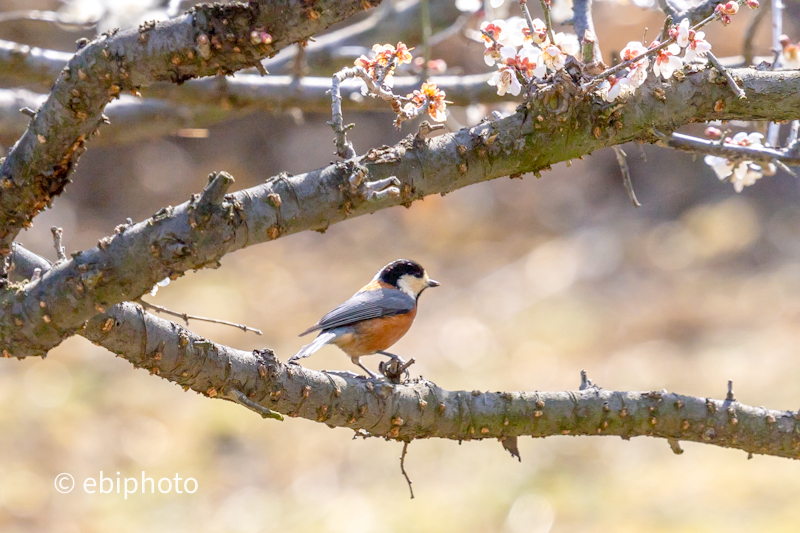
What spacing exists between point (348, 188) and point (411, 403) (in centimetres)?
93

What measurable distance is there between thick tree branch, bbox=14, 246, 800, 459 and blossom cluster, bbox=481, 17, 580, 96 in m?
1.04

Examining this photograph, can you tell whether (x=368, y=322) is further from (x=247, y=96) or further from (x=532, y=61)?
(x=532, y=61)

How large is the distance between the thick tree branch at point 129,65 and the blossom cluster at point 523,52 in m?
0.62

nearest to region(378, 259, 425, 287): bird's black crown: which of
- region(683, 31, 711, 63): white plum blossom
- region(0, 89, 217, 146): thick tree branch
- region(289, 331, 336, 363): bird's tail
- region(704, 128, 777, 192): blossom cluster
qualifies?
region(289, 331, 336, 363): bird's tail

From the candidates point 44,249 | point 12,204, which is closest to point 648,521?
point 12,204

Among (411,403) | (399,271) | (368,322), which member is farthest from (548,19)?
(399,271)

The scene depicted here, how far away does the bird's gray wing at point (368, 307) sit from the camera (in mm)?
4273

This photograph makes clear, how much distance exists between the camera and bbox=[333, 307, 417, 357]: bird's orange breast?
4320 millimetres

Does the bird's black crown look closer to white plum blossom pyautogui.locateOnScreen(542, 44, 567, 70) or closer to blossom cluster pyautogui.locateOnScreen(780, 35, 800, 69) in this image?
blossom cluster pyautogui.locateOnScreen(780, 35, 800, 69)

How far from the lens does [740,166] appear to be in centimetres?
292

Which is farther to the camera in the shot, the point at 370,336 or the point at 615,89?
the point at 370,336

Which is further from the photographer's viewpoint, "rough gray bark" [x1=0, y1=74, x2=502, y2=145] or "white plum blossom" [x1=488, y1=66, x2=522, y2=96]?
"rough gray bark" [x1=0, y1=74, x2=502, y2=145]

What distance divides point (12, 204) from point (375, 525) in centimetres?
502

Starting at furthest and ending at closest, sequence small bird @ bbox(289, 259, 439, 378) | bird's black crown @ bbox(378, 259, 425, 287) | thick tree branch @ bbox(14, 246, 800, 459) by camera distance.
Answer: bird's black crown @ bbox(378, 259, 425, 287) < small bird @ bbox(289, 259, 439, 378) < thick tree branch @ bbox(14, 246, 800, 459)
